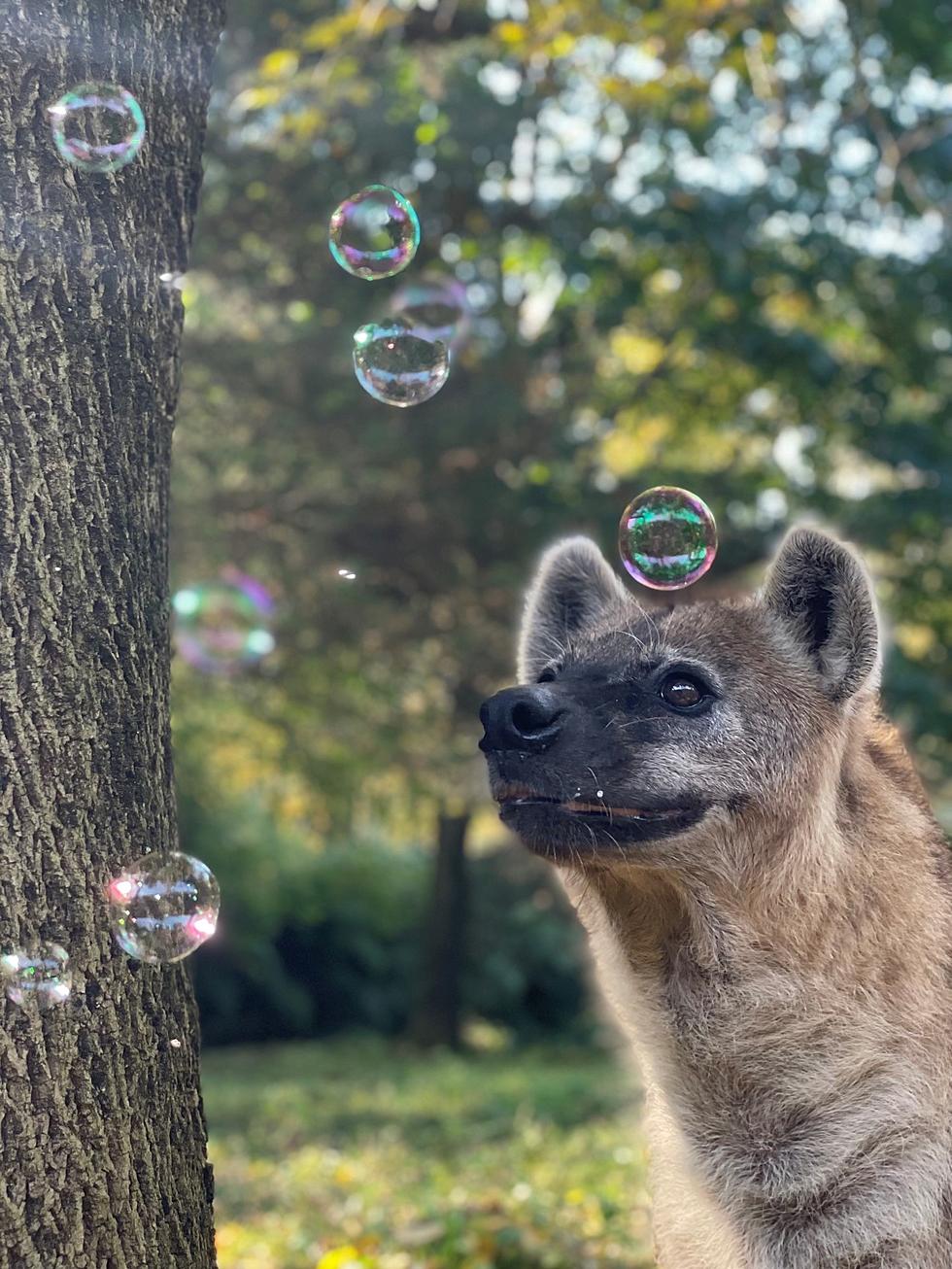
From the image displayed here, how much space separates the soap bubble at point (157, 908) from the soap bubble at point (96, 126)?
5.09 ft

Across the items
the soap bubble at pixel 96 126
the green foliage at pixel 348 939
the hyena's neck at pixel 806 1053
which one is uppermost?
the soap bubble at pixel 96 126

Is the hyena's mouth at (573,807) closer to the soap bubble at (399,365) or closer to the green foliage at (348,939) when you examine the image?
the soap bubble at (399,365)

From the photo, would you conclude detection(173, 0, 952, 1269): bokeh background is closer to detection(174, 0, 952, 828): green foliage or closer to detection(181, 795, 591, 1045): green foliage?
detection(174, 0, 952, 828): green foliage

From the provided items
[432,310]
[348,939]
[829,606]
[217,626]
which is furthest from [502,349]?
[348,939]

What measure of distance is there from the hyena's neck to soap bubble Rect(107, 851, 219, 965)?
108 cm

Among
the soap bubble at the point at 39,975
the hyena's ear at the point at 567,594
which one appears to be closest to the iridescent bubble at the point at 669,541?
the hyena's ear at the point at 567,594

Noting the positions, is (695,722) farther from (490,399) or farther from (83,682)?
(490,399)

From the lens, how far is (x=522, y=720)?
3414 millimetres

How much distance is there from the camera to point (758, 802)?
3629 mm

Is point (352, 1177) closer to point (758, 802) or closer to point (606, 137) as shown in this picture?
point (758, 802)

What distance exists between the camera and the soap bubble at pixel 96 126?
9.89 feet

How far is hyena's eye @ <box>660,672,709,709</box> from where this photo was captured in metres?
3.68

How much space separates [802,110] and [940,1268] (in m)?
9.33

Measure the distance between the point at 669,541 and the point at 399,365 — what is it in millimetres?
1117
